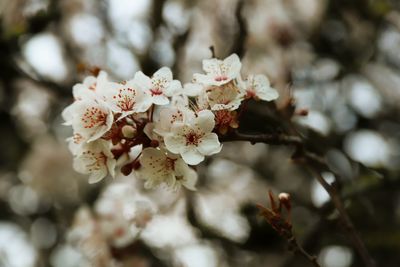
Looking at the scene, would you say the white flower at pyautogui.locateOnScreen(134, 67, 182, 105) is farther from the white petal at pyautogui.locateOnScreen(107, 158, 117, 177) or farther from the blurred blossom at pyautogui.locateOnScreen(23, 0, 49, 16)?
the blurred blossom at pyautogui.locateOnScreen(23, 0, 49, 16)

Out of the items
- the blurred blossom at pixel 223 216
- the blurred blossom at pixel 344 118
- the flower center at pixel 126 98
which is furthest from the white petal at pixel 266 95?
the blurred blossom at pixel 344 118

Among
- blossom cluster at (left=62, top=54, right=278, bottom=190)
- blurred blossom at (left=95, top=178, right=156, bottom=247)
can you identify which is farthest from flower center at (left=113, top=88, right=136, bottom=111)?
blurred blossom at (left=95, top=178, right=156, bottom=247)

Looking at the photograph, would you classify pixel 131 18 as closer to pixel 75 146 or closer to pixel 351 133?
pixel 351 133

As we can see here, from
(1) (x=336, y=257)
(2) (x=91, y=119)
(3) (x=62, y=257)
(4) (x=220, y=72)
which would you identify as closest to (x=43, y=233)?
(3) (x=62, y=257)

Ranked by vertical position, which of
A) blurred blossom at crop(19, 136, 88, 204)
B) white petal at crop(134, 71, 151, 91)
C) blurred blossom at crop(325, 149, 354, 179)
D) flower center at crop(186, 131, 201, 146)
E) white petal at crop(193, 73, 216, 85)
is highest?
white petal at crop(193, 73, 216, 85)

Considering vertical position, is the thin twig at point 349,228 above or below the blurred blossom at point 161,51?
above

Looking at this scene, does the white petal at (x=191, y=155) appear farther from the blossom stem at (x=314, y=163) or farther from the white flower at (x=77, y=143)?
the white flower at (x=77, y=143)

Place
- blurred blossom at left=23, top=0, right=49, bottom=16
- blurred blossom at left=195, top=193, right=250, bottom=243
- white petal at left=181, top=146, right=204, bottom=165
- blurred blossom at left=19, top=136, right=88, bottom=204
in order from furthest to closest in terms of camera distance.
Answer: blurred blossom at left=19, top=136, right=88, bottom=204, blurred blossom at left=23, top=0, right=49, bottom=16, blurred blossom at left=195, top=193, right=250, bottom=243, white petal at left=181, top=146, right=204, bottom=165
